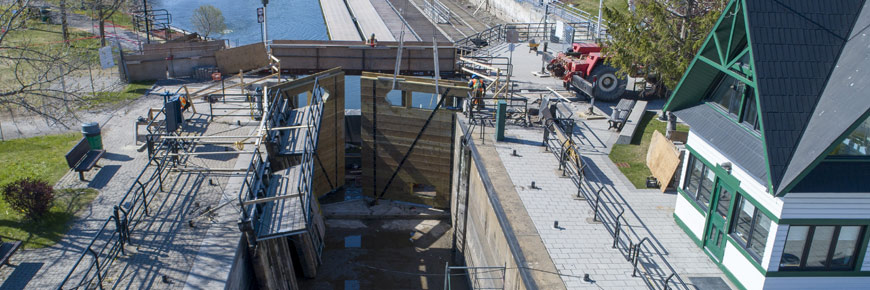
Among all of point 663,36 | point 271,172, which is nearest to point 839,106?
point 663,36

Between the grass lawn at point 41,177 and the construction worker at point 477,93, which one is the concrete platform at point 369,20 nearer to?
the construction worker at point 477,93

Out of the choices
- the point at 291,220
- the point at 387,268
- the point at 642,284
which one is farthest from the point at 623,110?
the point at 291,220

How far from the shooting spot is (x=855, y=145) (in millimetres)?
11914

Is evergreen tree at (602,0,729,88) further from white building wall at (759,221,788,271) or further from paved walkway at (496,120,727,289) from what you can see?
white building wall at (759,221,788,271)

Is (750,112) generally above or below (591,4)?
below

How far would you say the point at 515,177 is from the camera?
1820 cm

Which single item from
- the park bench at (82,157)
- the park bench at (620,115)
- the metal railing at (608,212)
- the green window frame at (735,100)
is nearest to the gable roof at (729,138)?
the green window frame at (735,100)

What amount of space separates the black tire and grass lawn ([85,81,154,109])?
758 inches

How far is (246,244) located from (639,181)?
11.2 m

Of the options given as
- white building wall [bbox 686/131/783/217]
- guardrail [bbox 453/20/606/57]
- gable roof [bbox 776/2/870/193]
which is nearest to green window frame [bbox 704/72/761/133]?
white building wall [bbox 686/131/783/217]

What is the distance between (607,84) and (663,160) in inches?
342

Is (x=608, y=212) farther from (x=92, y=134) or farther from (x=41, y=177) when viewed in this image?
(x=41, y=177)

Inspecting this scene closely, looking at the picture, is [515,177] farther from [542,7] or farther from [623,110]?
[542,7]

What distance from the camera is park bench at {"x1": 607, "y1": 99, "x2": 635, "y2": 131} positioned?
2336cm
